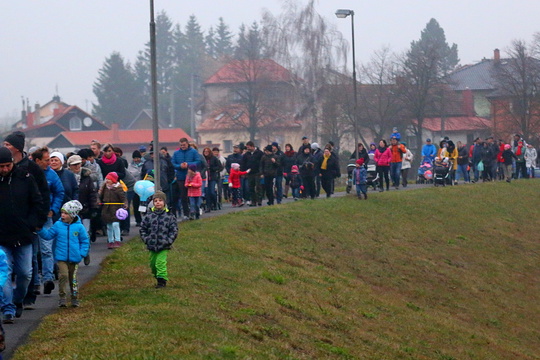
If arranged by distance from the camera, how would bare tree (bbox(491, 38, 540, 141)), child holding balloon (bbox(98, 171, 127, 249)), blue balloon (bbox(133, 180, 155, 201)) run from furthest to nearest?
bare tree (bbox(491, 38, 540, 141)) → blue balloon (bbox(133, 180, 155, 201)) → child holding balloon (bbox(98, 171, 127, 249))

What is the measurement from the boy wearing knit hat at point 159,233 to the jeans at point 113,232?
5481 mm

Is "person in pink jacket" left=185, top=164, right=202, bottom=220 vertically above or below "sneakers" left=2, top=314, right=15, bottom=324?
above

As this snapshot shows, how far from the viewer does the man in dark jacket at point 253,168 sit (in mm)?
28156

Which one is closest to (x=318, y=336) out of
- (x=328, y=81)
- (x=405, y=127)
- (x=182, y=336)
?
(x=182, y=336)

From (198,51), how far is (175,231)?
145 m

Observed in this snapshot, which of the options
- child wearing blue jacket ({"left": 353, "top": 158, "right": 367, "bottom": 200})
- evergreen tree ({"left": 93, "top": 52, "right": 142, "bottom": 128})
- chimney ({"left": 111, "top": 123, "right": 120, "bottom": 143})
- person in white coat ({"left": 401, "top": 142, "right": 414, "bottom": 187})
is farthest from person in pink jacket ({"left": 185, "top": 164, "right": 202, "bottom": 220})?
evergreen tree ({"left": 93, "top": 52, "right": 142, "bottom": 128})

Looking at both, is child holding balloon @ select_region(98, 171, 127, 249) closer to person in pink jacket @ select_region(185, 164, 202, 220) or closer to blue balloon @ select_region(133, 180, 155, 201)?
blue balloon @ select_region(133, 180, 155, 201)

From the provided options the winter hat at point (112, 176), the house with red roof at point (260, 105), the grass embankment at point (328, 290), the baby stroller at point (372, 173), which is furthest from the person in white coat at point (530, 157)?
the winter hat at point (112, 176)

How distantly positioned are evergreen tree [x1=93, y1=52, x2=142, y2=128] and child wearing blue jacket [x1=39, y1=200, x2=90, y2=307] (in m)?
126

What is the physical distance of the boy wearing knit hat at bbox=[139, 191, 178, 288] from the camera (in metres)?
13.0

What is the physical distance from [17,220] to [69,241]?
1063mm

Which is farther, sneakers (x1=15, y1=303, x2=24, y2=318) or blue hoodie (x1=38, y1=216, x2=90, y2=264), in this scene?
blue hoodie (x1=38, y1=216, x2=90, y2=264)

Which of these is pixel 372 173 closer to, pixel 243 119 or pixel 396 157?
pixel 396 157

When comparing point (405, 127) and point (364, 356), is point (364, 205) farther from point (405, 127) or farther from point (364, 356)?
point (405, 127)
